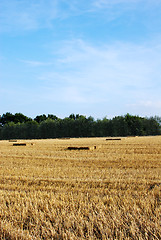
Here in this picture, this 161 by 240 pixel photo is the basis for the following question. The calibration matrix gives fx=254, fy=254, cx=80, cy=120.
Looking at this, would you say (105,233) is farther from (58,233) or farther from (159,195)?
(159,195)

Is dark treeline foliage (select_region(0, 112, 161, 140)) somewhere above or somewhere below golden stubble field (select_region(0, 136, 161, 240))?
above

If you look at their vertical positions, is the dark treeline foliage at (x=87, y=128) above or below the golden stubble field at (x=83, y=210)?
above

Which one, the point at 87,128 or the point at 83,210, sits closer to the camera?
the point at 83,210

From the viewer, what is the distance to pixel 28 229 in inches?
176

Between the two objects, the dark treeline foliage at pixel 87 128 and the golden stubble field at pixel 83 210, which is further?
the dark treeline foliage at pixel 87 128

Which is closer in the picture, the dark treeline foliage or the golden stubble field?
the golden stubble field

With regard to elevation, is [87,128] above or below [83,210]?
above

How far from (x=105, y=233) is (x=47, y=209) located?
148 cm

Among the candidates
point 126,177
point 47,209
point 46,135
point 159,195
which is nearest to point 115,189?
point 159,195

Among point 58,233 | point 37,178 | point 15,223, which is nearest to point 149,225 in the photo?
point 58,233

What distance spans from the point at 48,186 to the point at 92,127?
80.7 metres

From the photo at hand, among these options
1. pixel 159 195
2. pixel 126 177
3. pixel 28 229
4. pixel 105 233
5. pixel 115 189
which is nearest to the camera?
pixel 105 233

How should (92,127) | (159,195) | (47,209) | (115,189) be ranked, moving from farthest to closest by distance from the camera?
1. (92,127)
2. (115,189)
3. (159,195)
4. (47,209)

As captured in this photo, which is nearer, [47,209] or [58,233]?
[58,233]
